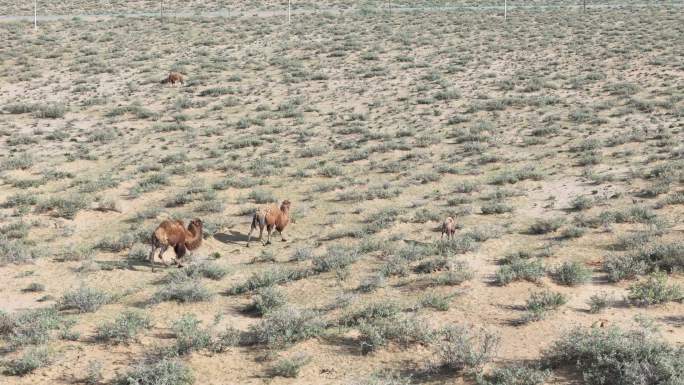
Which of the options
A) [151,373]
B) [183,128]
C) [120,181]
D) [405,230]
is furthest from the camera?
[183,128]

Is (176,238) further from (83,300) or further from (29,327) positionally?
(29,327)

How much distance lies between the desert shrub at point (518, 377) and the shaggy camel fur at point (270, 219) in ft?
21.4

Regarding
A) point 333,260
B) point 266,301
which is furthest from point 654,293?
point 266,301

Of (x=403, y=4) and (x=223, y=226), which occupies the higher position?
(x=403, y=4)

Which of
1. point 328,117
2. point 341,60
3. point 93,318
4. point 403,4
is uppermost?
point 403,4

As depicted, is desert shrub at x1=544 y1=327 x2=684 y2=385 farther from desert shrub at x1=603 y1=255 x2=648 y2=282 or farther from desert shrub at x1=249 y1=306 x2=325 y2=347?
desert shrub at x1=249 y1=306 x2=325 y2=347

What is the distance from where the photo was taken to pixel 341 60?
117 feet

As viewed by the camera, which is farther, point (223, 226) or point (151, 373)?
point (223, 226)

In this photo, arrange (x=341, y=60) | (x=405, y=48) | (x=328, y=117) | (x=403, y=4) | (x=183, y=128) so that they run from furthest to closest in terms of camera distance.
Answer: (x=403, y=4) → (x=405, y=48) → (x=341, y=60) → (x=328, y=117) → (x=183, y=128)

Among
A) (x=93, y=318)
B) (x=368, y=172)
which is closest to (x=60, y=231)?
(x=93, y=318)

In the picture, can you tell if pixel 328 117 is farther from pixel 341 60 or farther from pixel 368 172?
pixel 341 60

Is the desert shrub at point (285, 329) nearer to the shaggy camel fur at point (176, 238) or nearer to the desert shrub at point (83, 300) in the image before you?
the desert shrub at point (83, 300)

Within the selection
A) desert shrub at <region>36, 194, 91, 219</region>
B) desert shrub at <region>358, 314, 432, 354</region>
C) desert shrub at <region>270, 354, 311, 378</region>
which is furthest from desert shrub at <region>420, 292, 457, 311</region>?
desert shrub at <region>36, 194, 91, 219</region>

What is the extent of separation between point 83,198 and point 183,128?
828cm
